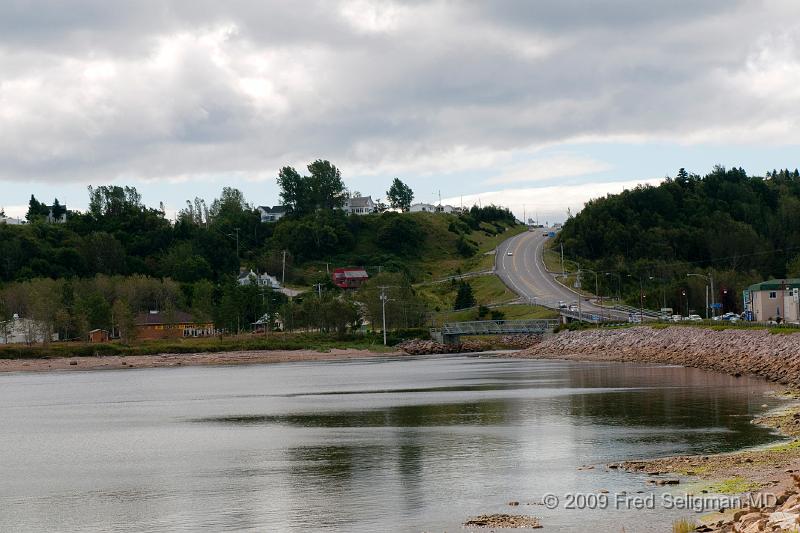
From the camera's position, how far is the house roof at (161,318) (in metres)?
164

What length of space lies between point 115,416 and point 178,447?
20.9 m

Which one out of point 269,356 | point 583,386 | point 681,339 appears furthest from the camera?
point 269,356

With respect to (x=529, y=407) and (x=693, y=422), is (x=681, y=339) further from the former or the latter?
(x=693, y=422)

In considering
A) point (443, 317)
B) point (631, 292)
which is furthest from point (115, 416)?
point (631, 292)

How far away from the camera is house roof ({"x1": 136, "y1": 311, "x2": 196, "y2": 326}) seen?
164m

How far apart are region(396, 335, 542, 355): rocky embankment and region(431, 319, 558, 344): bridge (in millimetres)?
1414

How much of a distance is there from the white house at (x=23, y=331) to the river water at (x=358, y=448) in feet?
202

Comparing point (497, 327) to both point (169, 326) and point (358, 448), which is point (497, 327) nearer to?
point (169, 326)

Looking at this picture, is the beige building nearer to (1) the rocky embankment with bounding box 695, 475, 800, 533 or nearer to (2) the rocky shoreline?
(2) the rocky shoreline

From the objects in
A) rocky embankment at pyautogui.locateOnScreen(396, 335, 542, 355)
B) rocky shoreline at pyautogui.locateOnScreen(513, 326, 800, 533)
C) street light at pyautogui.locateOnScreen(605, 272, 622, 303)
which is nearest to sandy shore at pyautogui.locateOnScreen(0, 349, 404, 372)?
rocky embankment at pyautogui.locateOnScreen(396, 335, 542, 355)

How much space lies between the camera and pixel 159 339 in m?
159

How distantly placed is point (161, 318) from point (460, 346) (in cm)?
5284

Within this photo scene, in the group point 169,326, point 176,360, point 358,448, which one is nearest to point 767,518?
point 358,448

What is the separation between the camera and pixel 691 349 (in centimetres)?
9719
